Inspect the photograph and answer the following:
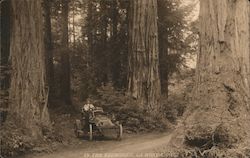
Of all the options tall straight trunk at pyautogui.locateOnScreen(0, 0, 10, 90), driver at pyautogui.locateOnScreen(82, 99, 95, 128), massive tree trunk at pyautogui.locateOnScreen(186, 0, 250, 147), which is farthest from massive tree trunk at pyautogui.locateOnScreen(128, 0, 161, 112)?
massive tree trunk at pyautogui.locateOnScreen(186, 0, 250, 147)

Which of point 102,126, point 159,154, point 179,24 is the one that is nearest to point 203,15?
point 159,154

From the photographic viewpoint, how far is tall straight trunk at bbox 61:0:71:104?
22672 mm

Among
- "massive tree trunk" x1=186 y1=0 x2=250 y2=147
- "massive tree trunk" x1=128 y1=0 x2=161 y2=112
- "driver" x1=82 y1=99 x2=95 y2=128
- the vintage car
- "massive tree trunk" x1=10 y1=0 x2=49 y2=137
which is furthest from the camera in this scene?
"massive tree trunk" x1=128 y1=0 x2=161 y2=112

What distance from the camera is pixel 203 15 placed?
11805 millimetres

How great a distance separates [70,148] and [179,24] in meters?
9.58

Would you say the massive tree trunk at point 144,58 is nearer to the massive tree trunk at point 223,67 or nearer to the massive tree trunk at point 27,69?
the massive tree trunk at point 27,69

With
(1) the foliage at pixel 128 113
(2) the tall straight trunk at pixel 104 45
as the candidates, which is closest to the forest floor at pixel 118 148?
(1) the foliage at pixel 128 113

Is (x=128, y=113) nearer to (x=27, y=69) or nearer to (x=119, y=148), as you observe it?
(x=119, y=148)

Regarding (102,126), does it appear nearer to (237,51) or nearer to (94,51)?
(237,51)

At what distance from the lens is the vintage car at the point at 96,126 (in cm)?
1540

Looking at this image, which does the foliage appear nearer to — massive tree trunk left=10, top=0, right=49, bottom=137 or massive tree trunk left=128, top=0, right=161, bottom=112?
massive tree trunk left=128, top=0, right=161, bottom=112

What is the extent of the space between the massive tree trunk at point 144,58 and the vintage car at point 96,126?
9.69ft

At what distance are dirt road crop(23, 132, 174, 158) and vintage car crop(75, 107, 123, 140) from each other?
300 mm

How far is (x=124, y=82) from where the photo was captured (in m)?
21.0
